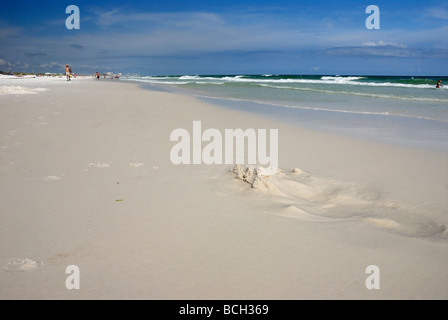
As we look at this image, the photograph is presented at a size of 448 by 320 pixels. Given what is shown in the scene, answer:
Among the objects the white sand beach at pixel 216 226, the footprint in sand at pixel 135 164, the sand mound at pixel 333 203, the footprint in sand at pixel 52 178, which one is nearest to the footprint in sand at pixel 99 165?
the white sand beach at pixel 216 226

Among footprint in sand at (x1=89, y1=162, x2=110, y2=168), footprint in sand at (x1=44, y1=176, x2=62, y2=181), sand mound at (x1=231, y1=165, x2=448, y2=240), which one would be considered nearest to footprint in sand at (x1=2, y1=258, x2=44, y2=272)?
footprint in sand at (x1=44, y1=176, x2=62, y2=181)

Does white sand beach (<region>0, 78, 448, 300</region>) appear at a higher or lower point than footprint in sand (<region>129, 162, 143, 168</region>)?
lower

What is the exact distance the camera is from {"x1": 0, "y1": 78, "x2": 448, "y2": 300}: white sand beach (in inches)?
74.8

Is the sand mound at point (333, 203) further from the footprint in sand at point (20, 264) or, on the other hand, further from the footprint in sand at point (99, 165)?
the footprint in sand at point (20, 264)

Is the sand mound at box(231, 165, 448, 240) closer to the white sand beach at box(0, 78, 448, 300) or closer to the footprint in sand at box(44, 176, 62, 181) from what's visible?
the white sand beach at box(0, 78, 448, 300)

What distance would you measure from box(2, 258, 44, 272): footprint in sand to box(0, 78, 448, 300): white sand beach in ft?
0.04

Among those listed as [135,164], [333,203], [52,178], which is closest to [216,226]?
[333,203]

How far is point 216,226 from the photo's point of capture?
2.61m

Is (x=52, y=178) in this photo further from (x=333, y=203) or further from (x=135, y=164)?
(x=333, y=203)

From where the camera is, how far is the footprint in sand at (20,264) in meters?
1.95

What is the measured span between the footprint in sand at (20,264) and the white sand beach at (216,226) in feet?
0.04

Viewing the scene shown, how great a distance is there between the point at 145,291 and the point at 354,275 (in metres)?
1.35
